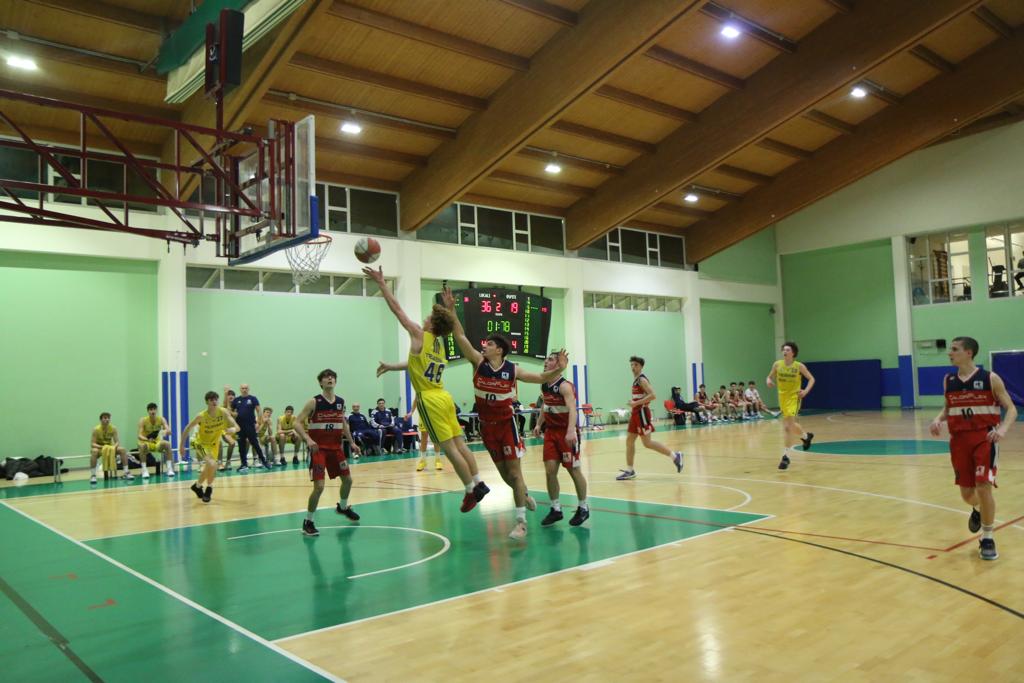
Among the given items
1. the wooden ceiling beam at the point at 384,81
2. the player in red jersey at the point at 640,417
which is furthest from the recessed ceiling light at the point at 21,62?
the player in red jersey at the point at 640,417

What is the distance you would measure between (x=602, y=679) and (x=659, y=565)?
7.91 ft

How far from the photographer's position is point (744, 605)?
15.7 ft

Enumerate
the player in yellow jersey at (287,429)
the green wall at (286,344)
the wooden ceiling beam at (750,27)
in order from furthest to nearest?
the green wall at (286,344) < the player in yellow jersey at (287,429) < the wooden ceiling beam at (750,27)

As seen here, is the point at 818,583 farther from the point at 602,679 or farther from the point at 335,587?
the point at 335,587

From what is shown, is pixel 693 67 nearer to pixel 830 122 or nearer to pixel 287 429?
pixel 830 122

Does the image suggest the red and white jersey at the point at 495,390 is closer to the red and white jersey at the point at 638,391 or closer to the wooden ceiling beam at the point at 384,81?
the red and white jersey at the point at 638,391

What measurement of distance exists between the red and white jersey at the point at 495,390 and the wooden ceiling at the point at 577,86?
29.1 feet

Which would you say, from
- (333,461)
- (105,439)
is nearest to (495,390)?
(333,461)

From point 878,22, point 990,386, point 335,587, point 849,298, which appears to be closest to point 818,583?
point 990,386

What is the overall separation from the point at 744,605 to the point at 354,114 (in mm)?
15344

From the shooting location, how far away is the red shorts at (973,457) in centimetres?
580

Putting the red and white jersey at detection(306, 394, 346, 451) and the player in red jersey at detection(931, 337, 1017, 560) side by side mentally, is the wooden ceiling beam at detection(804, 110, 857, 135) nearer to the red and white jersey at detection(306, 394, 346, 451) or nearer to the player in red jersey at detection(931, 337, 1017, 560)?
the player in red jersey at detection(931, 337, 1017, 560)

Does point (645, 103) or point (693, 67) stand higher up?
point (693, 67)

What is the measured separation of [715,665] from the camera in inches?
149
